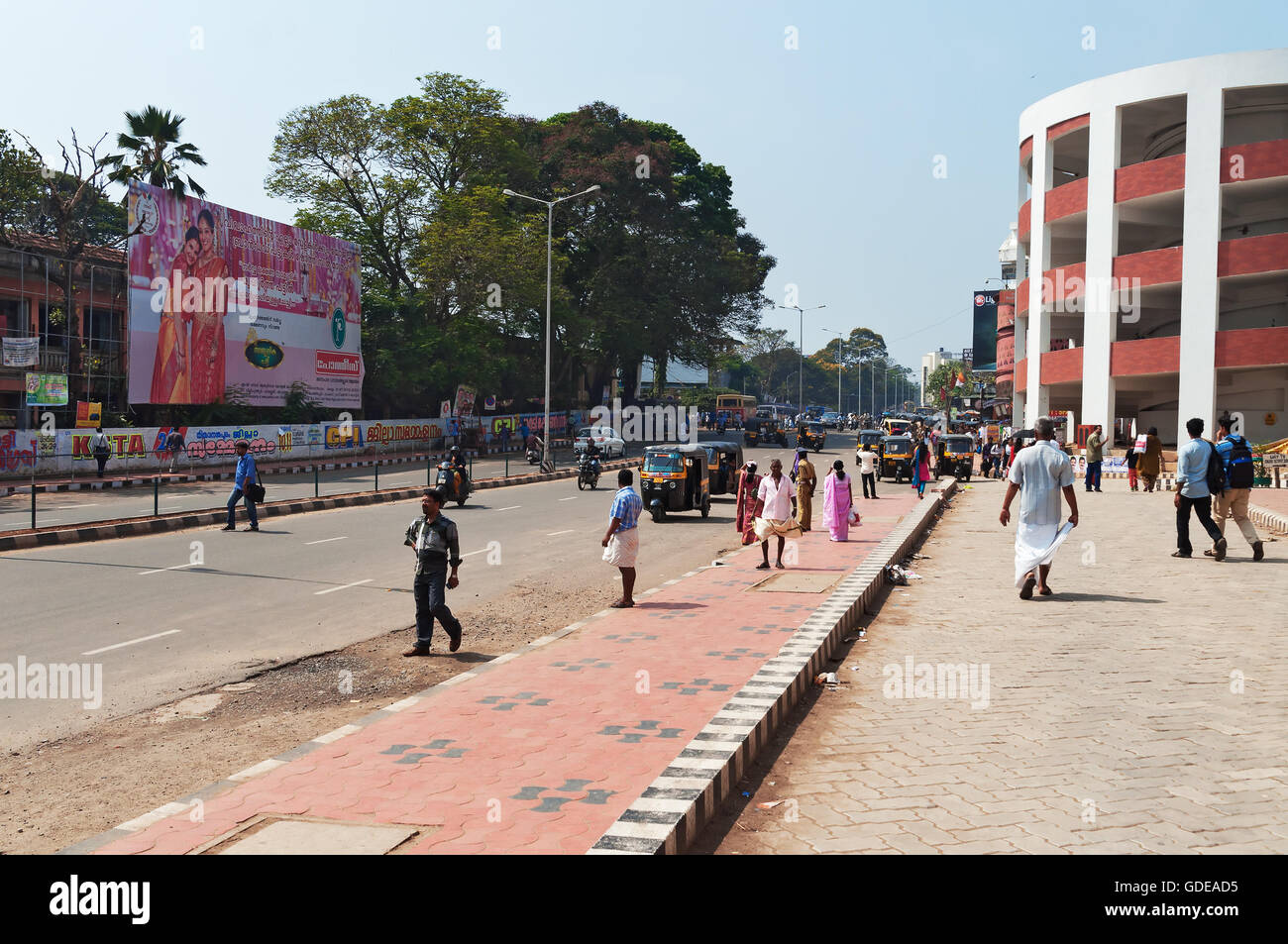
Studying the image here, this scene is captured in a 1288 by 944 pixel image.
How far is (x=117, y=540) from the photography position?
18.8 m

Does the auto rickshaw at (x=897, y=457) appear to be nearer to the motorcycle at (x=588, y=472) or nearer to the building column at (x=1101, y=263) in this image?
the motorcycle at (x=588, y=472)

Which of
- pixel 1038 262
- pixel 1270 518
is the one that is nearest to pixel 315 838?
pixel 1270 518

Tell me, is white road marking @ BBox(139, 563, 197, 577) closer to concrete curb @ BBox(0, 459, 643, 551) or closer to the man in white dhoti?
concrete curb @ BBox(0, 459, 643, 551)

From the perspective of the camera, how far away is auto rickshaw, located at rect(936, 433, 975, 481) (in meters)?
39.6

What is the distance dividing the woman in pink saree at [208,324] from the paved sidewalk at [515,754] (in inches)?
1186

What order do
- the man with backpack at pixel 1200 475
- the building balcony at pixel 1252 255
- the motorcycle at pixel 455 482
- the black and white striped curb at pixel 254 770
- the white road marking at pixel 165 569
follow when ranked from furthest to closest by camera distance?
the building balcony at pixel 1252 255 → the motorcycle at pixel 455 482 → the white road marking at pixel 165 569 → the man with backpack at pixel 1200 475 → the black and white striped curb at pixel 254 770

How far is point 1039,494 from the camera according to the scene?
11070 mm

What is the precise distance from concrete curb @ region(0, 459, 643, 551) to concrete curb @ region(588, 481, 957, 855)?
1422cm

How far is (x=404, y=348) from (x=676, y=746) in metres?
43.9

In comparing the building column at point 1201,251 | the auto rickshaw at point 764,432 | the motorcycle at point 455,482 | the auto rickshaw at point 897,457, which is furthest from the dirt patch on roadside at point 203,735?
the auto rickshaw at point 764,432

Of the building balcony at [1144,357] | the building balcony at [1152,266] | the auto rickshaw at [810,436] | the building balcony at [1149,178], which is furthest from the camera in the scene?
the auto rickshaw at [810,436]

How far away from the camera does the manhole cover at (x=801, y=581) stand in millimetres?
12578

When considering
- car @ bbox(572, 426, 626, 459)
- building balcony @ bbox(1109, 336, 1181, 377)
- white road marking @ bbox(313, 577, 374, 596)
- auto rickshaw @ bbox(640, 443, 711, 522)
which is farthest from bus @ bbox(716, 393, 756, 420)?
white road marking @ bbox(313, 577, 374, 596)

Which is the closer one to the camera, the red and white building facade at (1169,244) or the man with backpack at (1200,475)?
the man with backpack at (1200,475)
